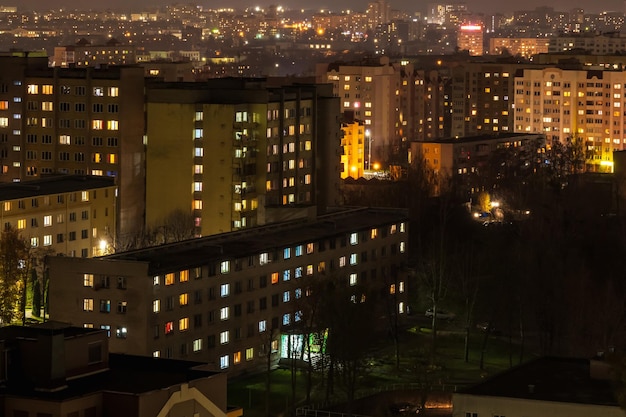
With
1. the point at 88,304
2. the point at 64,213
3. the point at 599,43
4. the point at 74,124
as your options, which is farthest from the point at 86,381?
the point at 599,43

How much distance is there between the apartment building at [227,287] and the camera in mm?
18641

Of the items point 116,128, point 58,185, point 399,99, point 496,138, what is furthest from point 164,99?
point 399,99

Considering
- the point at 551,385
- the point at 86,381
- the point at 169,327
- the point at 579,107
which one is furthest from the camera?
the point at 579,107

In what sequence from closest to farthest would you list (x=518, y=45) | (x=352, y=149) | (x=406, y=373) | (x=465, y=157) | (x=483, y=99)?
(x=406, y=373) < (x=465, y=157) < (x=352, y=149) < (x=483, y=99) < (x=518, y=45)

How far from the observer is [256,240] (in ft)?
70.5

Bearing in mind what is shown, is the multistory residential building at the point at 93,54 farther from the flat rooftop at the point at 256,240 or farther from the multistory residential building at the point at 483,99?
the flat rooftop at the point at 256,240

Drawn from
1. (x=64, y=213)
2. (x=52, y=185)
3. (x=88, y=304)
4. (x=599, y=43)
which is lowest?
(x=88, y=304)

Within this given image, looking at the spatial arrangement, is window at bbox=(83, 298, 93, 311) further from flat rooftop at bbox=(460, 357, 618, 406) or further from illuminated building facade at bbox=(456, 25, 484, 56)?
illuminated building facade at bbox=(456, 25, 484, 56)

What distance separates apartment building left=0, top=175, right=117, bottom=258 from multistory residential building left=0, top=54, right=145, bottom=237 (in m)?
1.52

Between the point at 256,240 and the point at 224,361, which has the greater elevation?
the point at 256,240

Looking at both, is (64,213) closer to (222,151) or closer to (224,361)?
(222,151)

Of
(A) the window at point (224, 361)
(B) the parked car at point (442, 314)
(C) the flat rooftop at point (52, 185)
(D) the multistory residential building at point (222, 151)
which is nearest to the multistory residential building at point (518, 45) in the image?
(D) the multistory residential building at point (222, 151)

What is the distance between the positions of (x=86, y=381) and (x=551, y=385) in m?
4.76

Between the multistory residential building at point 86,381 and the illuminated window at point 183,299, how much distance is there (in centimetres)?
783
